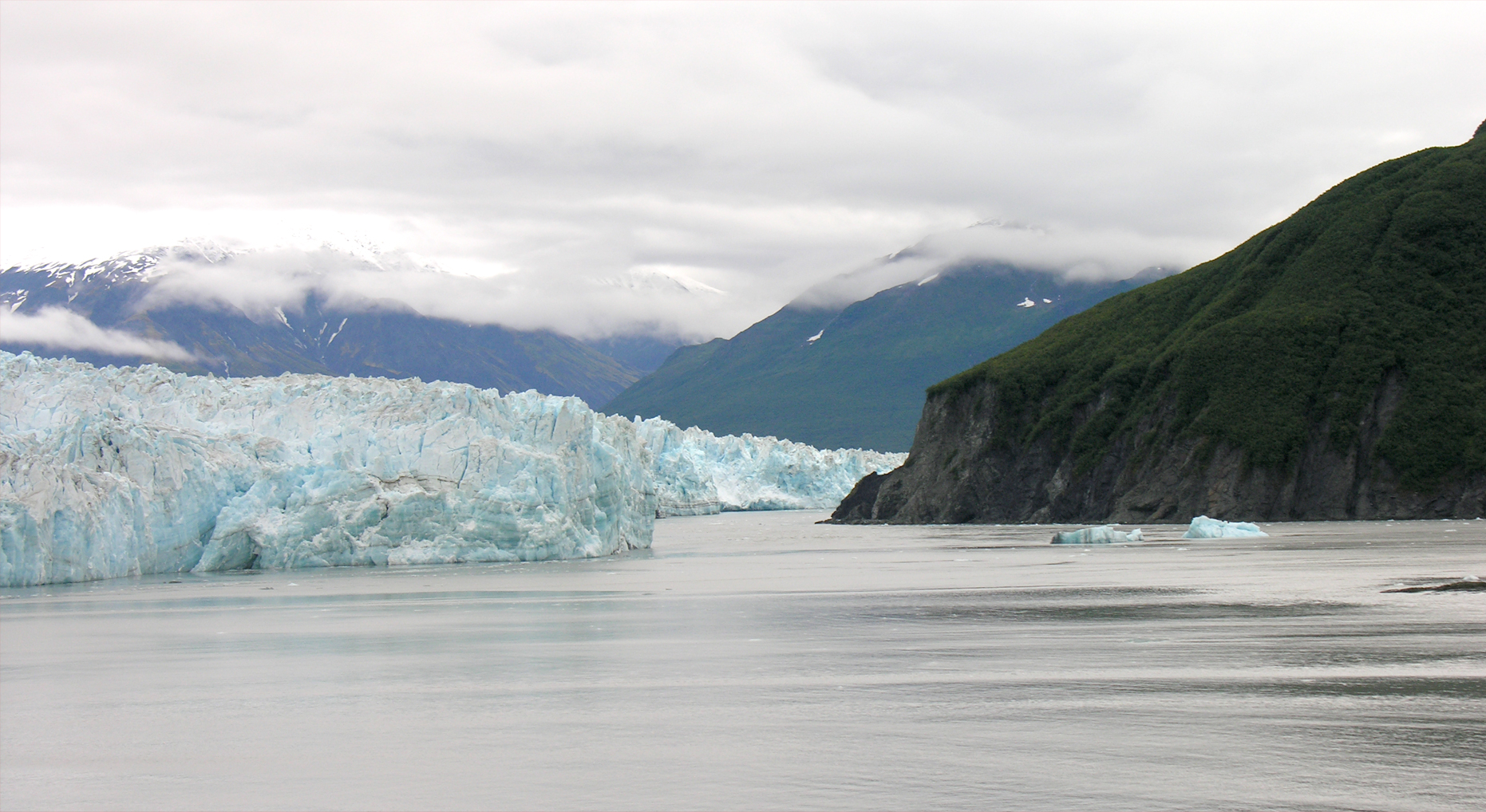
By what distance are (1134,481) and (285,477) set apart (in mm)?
54841

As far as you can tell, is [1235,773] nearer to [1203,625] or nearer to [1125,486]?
[1203,625]

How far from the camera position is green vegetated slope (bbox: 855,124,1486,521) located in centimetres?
7144

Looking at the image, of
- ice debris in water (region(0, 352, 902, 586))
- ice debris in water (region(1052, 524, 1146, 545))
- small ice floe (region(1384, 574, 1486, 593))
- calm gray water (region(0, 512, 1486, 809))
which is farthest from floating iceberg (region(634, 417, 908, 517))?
small ice floe (region(1384, 574, 1486, 593))

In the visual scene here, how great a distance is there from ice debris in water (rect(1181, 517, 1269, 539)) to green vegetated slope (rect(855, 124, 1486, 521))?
64.2 ft

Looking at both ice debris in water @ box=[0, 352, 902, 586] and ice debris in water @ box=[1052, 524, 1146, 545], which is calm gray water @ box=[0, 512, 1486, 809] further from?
ice debris in water @ box=[1052, 524, 1146, 545]

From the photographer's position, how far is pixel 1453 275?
78312 mm

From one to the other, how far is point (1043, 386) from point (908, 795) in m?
87.5

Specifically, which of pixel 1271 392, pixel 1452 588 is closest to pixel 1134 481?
pixel 1271 392

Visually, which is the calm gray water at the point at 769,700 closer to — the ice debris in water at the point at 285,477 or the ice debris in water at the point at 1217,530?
the ice debris in water at the point at 285,477

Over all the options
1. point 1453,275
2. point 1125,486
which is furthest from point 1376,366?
point 1125,486

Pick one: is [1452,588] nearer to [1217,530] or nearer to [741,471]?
[1217,530]

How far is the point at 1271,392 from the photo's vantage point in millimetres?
76250

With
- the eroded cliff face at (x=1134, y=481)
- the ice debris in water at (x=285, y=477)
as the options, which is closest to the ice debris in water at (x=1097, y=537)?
the ice debris in water at (x=285, y=477)

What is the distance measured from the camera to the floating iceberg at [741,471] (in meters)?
110
